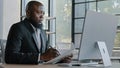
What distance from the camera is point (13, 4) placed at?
5.10 meters

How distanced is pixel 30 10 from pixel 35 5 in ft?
0.22

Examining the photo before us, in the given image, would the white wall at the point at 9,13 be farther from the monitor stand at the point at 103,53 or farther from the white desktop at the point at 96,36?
the monitor stand at the point at 103,53

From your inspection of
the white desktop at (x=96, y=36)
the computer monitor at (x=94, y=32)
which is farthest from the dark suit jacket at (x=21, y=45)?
the computer monitor at (x=94, y=32)

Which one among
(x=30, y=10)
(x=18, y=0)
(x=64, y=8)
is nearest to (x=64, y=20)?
(x=64, y=8)

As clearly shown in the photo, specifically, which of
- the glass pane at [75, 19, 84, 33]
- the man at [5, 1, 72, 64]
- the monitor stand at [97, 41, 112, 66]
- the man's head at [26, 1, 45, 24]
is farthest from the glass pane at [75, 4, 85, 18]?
the monitor stand at [97, 41, 112, 66]

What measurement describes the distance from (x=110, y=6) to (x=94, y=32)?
10.0ft

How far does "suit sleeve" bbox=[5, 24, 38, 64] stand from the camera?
1850 mm

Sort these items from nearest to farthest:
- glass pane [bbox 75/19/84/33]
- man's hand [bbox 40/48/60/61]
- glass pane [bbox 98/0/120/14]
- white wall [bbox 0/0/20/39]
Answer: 1. man's hand [bbox 40/48/60/61]
2. glass pane [bbox 98/0/120/14]
3. white wall [bbox 0/0/20/39]
4. glass pane [bbox 75/19/84/33]

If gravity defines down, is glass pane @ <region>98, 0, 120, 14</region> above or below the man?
above

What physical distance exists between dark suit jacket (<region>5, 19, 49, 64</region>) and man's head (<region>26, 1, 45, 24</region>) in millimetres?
68

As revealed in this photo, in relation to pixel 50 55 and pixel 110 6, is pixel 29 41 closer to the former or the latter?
pixel 50 55

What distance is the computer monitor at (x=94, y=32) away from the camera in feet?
5.51

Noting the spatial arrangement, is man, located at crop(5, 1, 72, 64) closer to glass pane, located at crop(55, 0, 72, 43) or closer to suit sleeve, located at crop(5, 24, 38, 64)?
suit sleeve, located at crop(5, 24, 38, 64)

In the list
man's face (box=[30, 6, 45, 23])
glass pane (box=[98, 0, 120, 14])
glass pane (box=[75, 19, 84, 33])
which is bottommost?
glass pane (box=[75, 19, 84, 33])
